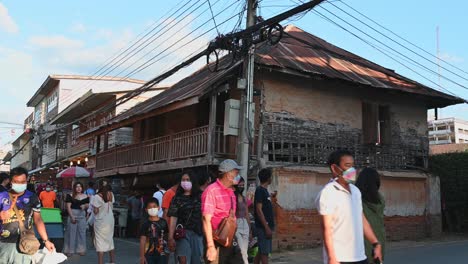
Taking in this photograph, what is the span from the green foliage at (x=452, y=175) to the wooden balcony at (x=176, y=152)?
8029 mm

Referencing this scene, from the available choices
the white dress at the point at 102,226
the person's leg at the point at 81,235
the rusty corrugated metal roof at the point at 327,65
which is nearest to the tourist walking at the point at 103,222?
the white dress at the point at 102,226

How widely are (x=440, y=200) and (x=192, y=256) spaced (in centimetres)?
1315

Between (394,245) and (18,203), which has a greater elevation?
(18,203)

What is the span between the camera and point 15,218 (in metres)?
5.32

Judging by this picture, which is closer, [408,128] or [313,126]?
[313,126]

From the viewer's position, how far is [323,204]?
4.12 meters

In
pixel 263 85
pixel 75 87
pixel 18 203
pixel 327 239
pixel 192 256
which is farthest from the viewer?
pixel 75 87

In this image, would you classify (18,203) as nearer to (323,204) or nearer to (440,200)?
(323,204)

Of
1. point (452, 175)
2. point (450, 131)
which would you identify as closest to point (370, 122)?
point (452, 175)

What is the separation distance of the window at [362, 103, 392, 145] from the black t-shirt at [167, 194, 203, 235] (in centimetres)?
1031

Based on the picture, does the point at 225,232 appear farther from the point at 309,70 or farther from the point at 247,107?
the point at 309,70

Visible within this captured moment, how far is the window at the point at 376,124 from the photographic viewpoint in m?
15.4

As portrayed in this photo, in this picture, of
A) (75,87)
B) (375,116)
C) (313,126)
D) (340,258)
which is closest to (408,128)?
(375,116)

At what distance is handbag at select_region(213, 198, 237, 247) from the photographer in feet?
16.1
